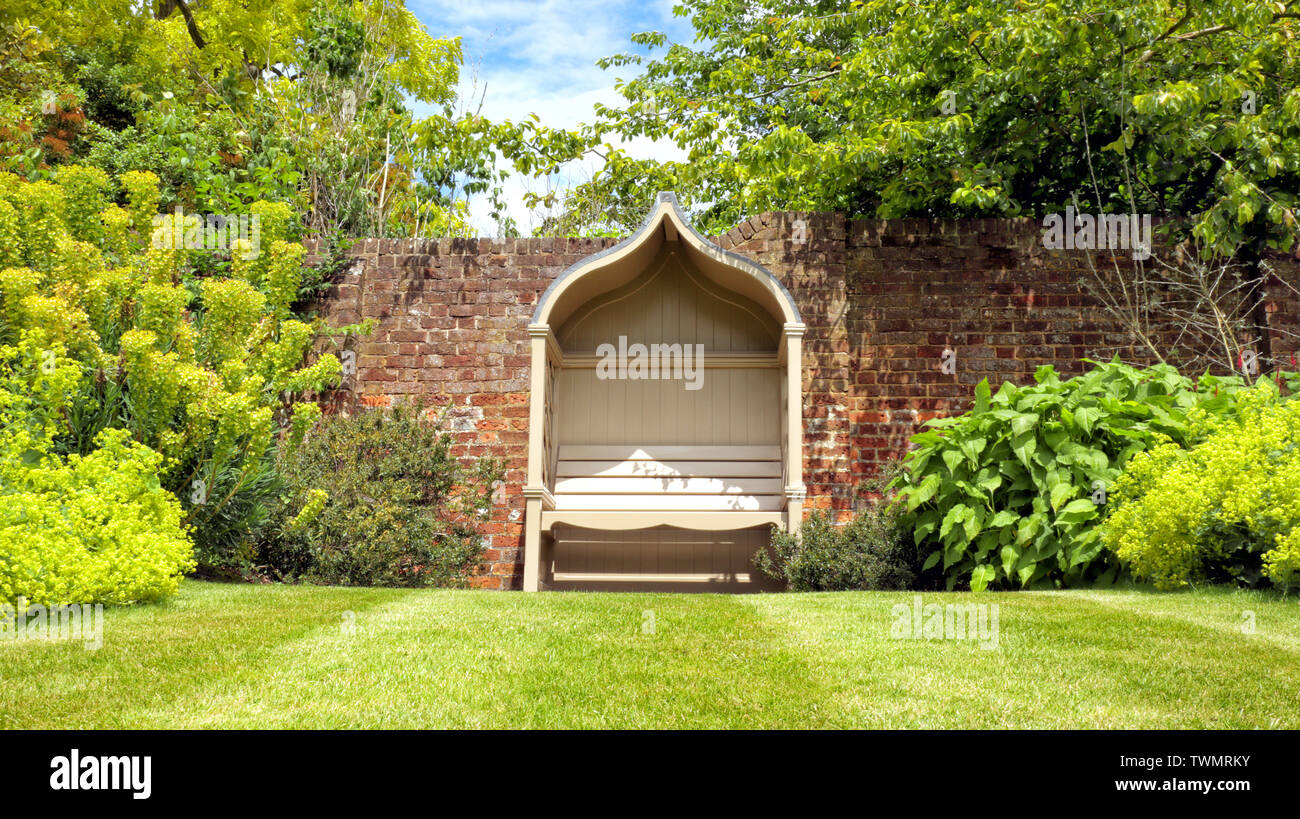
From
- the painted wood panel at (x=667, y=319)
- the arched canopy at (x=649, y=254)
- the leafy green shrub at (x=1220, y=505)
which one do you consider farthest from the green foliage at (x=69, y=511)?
the leafy green shrub at (x=1220, y=505)

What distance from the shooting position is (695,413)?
33.7ft

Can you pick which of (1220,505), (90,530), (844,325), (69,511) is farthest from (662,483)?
(69,511)

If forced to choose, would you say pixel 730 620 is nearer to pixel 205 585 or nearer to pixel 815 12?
pixel 205 585

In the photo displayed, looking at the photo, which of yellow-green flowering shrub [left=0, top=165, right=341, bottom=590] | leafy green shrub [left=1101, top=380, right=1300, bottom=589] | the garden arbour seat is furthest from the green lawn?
the garden arbour seat

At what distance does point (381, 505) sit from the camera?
8773 millimetres

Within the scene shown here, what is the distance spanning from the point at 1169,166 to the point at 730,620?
7.94 meters

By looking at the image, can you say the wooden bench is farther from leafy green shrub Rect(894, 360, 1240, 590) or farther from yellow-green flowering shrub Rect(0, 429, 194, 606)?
yellow-green flowering shrub Rect(0, 429, 194, 606)

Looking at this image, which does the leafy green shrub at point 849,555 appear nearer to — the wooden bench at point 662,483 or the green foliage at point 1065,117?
the wooden bench at point 662,483

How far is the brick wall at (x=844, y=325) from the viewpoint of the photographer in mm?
10031

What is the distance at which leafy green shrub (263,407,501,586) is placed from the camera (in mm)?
8453

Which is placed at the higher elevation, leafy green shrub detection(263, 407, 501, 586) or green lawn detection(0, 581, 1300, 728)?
leafy green shrub detection(263, 407, 501, 586)

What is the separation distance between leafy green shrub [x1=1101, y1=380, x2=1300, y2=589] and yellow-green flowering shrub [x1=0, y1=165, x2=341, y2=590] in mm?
6263

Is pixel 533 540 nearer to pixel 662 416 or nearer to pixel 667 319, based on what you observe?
pixel 662 416
